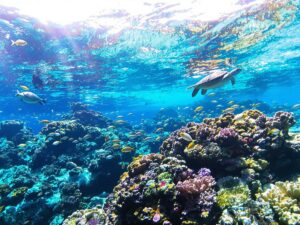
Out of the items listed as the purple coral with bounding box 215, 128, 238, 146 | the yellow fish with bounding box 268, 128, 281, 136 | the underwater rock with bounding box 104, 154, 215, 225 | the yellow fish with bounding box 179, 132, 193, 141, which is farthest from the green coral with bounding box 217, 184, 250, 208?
the yellow fish with bounding box 268, 128, 281, 136

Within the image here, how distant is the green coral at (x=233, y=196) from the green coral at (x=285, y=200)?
567 millimetres

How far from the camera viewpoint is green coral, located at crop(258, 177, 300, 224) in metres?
4.86

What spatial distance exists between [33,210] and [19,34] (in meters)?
11.9

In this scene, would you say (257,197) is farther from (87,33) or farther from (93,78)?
(93,78)

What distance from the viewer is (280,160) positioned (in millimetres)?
7125

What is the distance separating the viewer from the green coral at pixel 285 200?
4.86 meters

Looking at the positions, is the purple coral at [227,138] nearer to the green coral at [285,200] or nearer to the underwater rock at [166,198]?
the underwater rock at [166,198]

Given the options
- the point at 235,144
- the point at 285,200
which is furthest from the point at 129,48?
the point at 285,200

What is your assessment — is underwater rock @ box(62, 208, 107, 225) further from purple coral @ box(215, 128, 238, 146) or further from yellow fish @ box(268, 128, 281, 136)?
yellow fish @ box(268, 128, 281, 136)

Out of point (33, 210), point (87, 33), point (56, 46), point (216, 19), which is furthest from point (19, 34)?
point (216, 19)

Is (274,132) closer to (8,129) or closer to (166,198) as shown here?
(166,198)

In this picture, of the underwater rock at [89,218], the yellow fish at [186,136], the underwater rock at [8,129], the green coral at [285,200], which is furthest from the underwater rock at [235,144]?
the underwater rock at [8,129]

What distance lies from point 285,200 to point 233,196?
45.5 inches

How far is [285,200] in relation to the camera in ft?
17.2
